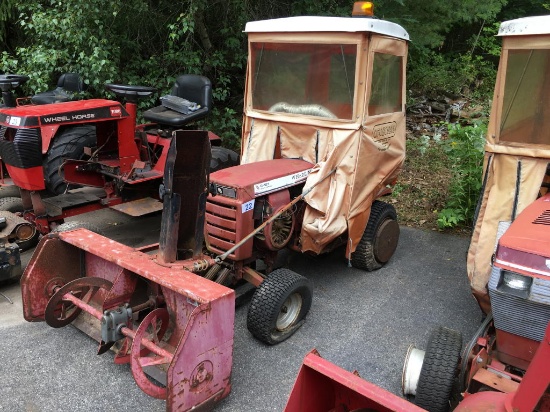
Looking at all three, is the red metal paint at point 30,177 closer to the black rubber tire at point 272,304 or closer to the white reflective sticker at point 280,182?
the white reflective sticker at point 280,182

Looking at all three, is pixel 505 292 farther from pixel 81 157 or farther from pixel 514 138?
pixel 81 157

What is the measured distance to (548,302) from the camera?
2.24 meters

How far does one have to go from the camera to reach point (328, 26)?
3.89 metres

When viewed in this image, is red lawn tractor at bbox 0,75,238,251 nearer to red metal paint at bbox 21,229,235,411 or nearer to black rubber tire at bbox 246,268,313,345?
red metal paint at bbox 21,229,235,411

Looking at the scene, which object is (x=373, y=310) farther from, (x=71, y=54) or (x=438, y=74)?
(x=438, y=74)

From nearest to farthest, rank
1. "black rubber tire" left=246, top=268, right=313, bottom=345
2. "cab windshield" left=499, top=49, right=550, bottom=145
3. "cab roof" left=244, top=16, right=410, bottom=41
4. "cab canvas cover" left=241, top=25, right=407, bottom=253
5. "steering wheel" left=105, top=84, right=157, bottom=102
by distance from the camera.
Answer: "cab windshield" left=499, top=49, right=550, bottom=145, "black rubber tire" left=246, top=268, right=313, bottom=345, "cab roof" left=244, top=16, right=410, bottom=41, "cab canvas cover" left=241, top=25, right=407, bottom=253, "steering wheel" left=105, top=84, right=157, bottom=102

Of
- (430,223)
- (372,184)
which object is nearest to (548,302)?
(372,184)

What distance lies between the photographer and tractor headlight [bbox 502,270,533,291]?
2.29m

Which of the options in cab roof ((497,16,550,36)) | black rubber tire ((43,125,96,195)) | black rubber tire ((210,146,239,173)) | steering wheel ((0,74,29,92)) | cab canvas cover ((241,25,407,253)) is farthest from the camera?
black rubber tire ((210,146,239,173))

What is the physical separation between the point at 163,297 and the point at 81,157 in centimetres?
258

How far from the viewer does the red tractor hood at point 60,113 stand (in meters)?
4.54

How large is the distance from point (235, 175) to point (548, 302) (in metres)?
2.29

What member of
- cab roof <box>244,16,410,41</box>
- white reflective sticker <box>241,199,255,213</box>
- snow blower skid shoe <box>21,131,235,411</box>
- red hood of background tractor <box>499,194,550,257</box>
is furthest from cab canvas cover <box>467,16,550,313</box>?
snow blower skid shoe <box>21,131,235,411</box>

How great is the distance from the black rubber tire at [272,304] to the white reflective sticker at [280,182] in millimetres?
616
